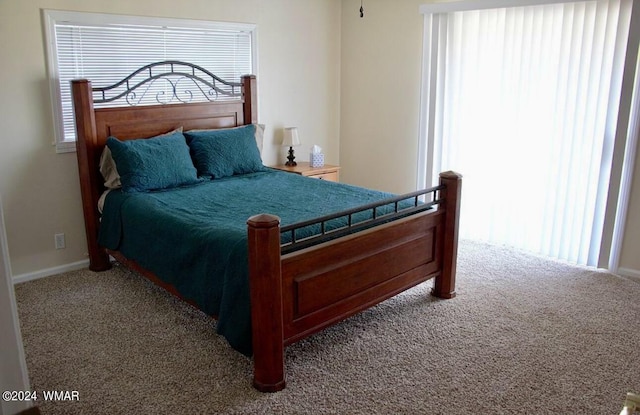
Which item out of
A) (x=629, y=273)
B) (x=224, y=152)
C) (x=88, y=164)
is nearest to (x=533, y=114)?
(x=629, y=273)

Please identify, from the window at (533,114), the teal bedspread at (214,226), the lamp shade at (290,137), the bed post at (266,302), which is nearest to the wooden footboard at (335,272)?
the bed post at (266,302)

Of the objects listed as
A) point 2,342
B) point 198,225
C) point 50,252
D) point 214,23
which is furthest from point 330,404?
point 214,23

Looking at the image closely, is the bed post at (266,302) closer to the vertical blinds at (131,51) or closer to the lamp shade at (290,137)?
the vertical blinds at (131,51)

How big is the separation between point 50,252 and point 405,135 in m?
3.17

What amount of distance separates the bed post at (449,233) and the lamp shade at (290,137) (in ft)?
6.19

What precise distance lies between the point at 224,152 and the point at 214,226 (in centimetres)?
137

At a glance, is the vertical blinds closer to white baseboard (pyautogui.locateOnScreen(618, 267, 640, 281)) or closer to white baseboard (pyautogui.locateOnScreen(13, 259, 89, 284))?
white baseboard (pyautogui.locateOnScreen(13, 259, 89, 284))

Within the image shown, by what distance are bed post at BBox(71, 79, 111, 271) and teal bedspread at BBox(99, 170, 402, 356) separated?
16cm

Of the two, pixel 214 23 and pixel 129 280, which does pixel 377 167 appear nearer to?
pixel 214 23

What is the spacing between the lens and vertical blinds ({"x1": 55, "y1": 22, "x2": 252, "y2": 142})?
3.78 meters

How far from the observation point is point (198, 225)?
2.96 metres

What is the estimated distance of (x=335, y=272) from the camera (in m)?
2.78

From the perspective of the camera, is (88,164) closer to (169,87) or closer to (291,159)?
(169,87)

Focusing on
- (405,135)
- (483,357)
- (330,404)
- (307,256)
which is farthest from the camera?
(405,135)
